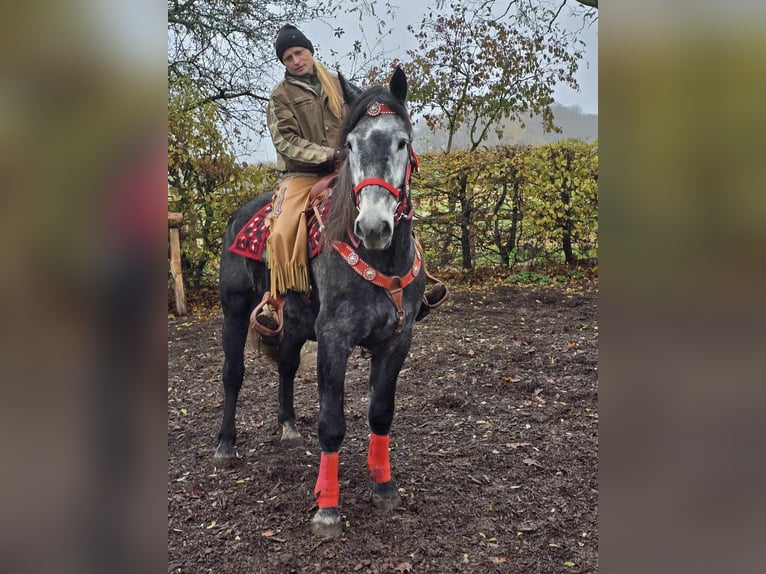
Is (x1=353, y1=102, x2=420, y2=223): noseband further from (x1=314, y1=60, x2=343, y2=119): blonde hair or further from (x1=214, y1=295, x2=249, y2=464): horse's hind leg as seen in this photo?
(x1=214, y1=295, x2=249, y2=464): horse's hind leg

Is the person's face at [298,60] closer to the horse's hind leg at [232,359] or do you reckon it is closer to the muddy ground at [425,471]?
the horse's hind leg at [232,359]

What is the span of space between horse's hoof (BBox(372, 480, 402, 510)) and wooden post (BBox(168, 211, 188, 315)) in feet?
18.5

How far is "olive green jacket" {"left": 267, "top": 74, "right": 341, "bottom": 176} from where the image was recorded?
10.8 ft

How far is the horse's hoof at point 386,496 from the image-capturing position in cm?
316

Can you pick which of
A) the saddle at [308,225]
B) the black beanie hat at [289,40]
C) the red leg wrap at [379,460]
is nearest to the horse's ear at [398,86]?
the saddle at [308,225]

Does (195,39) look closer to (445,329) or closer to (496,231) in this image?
(496,231)

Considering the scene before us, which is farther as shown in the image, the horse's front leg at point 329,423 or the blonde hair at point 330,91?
the blonde hair at point 330,91

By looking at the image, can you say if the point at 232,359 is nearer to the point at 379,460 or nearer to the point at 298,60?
the point at 379,460

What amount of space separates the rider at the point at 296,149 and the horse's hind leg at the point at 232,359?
0.74m

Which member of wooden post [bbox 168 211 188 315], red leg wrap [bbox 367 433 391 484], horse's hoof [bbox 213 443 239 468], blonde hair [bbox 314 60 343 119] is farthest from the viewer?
wooden post [bbox 168 211 188 315]

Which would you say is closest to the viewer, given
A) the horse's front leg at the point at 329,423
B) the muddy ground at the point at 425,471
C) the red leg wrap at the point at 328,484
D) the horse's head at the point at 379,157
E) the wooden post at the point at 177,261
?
the horse's head at the point at 379,157

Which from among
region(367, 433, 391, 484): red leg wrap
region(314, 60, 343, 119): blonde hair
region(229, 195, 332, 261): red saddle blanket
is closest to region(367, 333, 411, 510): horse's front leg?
region(367, 433, 391, 484): red leg wrap
